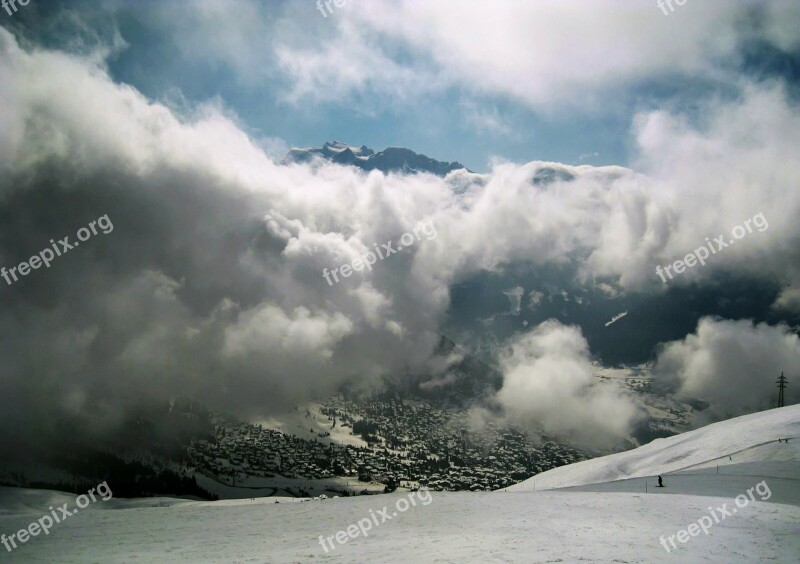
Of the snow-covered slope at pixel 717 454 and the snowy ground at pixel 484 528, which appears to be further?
the snow-covered slope at pixel 717 454

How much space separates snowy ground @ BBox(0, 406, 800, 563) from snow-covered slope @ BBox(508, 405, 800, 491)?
1.84 metres

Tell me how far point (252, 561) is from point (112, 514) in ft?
83.9

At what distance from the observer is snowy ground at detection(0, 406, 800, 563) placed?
93.0ft

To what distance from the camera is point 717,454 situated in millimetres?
66375

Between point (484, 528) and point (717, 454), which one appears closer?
point (484, 528)

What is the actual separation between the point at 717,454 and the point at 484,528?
48.8 m

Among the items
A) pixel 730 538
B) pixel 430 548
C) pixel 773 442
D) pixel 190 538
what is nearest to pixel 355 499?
pixel 190 538

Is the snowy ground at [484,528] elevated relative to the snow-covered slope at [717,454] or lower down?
elevated

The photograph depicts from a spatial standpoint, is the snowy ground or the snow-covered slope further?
the snow-covered slope

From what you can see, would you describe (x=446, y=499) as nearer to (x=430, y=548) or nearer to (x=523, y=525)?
(x=523, y=525)

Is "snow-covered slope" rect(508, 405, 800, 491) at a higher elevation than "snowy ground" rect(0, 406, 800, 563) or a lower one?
lower

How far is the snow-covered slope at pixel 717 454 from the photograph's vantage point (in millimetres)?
57956

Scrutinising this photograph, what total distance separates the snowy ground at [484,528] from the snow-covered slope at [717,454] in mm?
1839

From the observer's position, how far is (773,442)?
62500 mm
